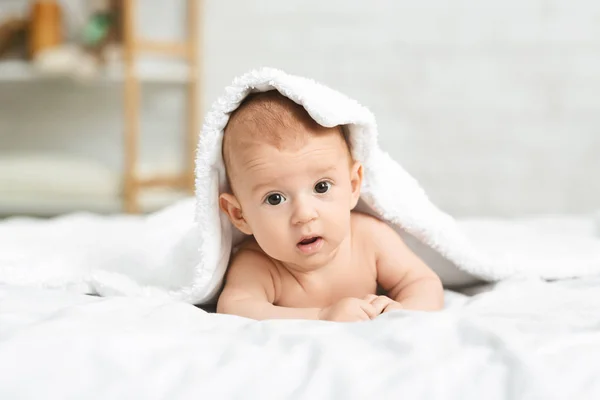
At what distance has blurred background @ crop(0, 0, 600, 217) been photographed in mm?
2637

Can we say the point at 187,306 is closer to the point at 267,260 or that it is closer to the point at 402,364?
the point at 267,260

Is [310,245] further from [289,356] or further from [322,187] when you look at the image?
[289,356]

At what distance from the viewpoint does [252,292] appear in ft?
3.01

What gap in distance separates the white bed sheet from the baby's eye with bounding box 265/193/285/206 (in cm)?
18

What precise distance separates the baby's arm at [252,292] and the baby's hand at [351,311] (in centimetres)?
3

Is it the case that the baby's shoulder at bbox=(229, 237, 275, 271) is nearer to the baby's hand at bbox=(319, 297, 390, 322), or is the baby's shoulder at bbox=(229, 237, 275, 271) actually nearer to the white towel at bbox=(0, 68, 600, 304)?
the white towel at bbox=(0, 68, 600, 304)

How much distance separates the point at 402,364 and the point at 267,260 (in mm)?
387

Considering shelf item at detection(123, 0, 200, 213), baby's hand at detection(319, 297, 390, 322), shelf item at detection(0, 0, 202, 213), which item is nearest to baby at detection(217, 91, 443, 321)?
baby's hand at detection(319, 297, 390, 322)

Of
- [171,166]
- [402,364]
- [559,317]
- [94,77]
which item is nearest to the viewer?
[402,364]

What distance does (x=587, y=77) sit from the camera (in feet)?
8.67

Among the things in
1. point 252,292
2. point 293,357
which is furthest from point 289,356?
point 252,292

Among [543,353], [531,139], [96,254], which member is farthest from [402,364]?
[531,139]

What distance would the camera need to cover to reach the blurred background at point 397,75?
104 inches

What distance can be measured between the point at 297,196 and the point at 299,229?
4 centimetres
